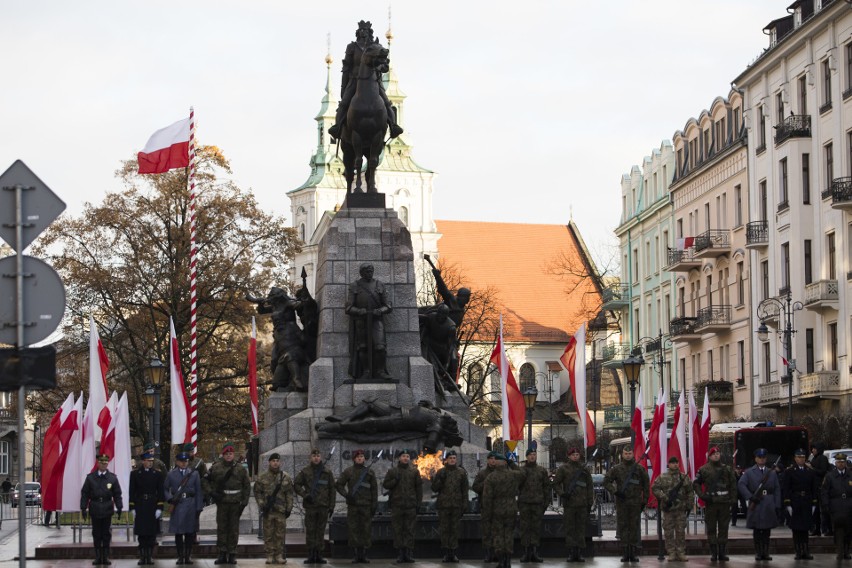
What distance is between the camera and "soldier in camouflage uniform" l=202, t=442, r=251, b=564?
21.5 metres

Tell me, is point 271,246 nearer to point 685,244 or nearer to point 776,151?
point 776,151

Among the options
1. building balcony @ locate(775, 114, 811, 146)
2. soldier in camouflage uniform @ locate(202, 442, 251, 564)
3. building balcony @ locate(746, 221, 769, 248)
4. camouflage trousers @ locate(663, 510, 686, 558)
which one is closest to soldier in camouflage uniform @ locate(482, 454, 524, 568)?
camouflage trousers @ locate(663, 510, 686, 558)

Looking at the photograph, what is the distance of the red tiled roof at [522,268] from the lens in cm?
11450

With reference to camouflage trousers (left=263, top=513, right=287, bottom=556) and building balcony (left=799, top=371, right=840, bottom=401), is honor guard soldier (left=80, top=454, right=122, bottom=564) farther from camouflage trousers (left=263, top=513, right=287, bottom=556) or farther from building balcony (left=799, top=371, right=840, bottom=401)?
building balcony (left=799, top=371, right=840, bottom=401)

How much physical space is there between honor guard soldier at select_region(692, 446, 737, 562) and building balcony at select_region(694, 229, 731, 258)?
42.9 metres

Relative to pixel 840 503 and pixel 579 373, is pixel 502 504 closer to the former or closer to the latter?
pixel 840 503

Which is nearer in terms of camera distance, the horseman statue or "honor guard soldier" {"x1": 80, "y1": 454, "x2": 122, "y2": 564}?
"honor guard soldier" {"x1": 80, "y1": 454, "x2": 122, "y2": 564}

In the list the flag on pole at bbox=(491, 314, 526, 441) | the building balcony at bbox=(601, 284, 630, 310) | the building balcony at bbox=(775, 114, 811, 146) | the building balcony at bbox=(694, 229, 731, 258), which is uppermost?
the building balcony at bbox=(775, 114, 811, 146)

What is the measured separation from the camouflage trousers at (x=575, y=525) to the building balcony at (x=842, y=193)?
29.7 meters

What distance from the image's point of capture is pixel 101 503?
21.7 meters

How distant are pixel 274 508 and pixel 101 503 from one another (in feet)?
7.40

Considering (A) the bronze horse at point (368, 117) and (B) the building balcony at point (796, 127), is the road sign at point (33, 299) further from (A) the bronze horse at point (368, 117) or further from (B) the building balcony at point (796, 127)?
(B) the building balcony at point (796, 127)

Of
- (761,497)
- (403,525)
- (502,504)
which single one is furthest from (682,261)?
(502,504)

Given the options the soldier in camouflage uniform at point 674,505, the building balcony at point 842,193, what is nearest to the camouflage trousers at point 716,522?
the soldier in camouflage uniform at point 674,505
